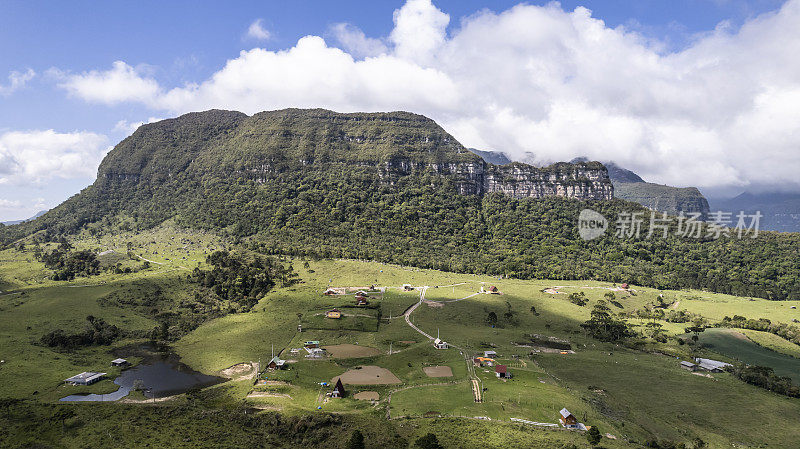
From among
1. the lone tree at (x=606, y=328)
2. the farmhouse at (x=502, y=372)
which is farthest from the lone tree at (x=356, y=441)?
the lone tree at (x=606, y=328)

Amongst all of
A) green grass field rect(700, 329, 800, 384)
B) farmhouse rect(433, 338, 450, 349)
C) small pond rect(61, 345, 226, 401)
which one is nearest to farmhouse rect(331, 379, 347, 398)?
farmhouse rect(433, 338, 450, 349)

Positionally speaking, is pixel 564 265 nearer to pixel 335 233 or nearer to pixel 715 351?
pixel 715 351

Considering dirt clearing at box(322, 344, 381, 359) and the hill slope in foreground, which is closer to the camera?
the hill slope in foreground

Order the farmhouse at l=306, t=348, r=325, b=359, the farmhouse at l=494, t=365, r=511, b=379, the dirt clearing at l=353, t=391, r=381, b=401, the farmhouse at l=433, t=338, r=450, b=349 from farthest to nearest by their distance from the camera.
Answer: the farmhouse at l=433, t=338, r=450, b=349 → the farmhouse at l=306, t=348, r=325, b=359 → the farmhouse at l=494, t=365, r=511, b=379 → the dirt clearing at l=353, t=391, r=381, b=401

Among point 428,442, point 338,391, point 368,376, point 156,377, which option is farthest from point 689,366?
point 156,377

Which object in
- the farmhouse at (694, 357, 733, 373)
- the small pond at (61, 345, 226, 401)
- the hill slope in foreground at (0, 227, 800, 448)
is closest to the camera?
the hill slope in foreground at (0, 227, 800, 448)

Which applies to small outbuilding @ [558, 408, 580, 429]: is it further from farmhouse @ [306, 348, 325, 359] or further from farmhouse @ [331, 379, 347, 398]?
farmhouse @ [306, 348, 325, 359]

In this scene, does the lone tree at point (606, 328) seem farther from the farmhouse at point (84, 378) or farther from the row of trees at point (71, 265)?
the row of trees at point (71, 265)
